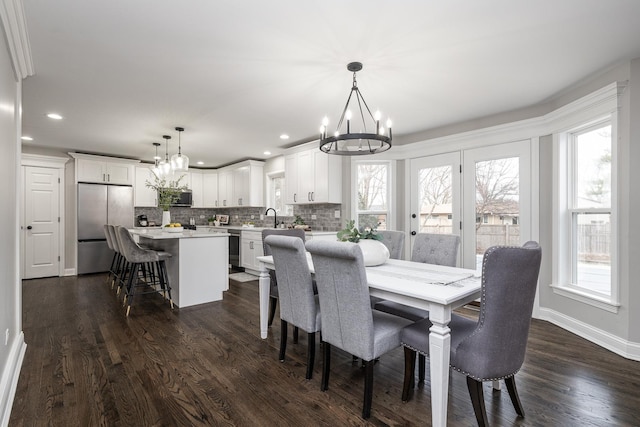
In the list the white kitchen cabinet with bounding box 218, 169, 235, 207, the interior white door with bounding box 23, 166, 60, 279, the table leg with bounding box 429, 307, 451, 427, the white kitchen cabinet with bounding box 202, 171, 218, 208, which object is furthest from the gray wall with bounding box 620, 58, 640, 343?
the interior white door with bounding box 23, 166, 60, 279

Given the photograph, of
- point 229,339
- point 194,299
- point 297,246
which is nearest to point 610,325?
point 297,246

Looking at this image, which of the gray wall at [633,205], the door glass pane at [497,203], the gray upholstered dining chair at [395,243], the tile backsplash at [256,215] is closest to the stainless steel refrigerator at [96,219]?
the tile backsplash at [256,215]

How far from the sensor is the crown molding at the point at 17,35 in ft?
5.78

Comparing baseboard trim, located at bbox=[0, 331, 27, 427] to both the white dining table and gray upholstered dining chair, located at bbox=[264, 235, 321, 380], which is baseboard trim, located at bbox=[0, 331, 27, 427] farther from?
the white dining table

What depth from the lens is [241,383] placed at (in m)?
2.11

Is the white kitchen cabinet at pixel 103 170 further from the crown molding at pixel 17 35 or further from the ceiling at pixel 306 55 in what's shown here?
the crown molding at pixel 17 35

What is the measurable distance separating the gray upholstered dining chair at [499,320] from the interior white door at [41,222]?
22.4 ft

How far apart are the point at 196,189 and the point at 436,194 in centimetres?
560

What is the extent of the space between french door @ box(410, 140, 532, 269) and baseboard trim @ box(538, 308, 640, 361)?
2.72ft

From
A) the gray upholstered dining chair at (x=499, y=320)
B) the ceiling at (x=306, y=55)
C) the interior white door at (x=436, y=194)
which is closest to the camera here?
the gray upholstered dining chair at (x=499, y=320)

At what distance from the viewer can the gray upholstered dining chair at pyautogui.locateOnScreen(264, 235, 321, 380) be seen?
6.79ft

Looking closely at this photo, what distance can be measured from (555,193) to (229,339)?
11.7ft

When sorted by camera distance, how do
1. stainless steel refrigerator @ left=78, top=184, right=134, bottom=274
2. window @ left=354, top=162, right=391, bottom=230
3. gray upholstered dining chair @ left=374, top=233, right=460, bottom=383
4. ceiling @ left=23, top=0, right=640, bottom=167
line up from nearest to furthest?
ceiling @ left=23, top=0, right=640, bottom=167, gray upholstered dining chair @ left=374, top=233, right=460, bottom=383, window @ left=354, top=162, right=391, bottom=230, stainless steel refrigerator @ left=78, top=184, right=134, bottom=274

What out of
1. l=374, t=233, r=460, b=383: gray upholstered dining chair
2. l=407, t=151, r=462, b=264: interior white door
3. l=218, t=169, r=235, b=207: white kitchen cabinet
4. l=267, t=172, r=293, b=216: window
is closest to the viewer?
l=374, t=233, r=460, b=383: gray upholstered dining chair
